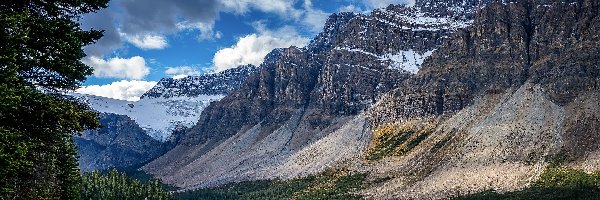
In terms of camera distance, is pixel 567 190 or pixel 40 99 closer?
pixel 40 99

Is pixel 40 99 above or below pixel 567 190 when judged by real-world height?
above

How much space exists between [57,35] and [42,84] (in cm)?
168

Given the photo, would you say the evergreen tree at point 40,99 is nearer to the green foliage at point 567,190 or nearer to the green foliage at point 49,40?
the green foliage at point 49,40

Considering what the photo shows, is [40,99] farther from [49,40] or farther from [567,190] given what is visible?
[567,190]

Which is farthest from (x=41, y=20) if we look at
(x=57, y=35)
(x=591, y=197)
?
(x=591, y=197)

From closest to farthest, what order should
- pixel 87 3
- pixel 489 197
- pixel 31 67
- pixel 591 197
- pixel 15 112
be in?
pixel 15 112, pixel 31 67, pixel 87 3, pixel 591 197, pixel 489 197

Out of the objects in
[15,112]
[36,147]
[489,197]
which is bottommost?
[489,197]

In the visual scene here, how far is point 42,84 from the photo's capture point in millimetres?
18141

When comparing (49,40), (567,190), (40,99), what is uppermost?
(49,40)

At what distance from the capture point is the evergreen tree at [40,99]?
15391mm

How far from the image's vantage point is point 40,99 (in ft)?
54.7

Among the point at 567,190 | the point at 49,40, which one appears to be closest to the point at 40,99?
the point at 49,40

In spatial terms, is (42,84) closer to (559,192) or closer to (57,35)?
(57,35)

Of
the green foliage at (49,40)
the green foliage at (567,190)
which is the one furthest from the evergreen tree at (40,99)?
the green foliage at (567,190)
